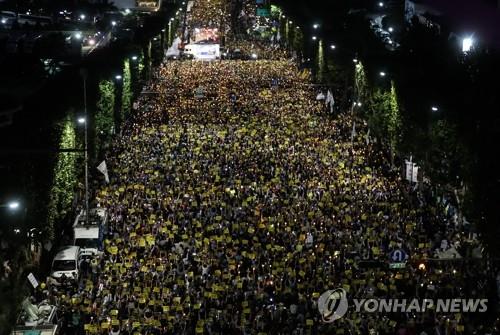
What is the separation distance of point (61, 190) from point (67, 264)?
16.3ft

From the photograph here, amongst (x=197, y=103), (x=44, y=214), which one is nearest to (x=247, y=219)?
(x=44, y=214)

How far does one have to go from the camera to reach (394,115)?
4081cm

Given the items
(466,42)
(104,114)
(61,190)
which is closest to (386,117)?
(104,114)

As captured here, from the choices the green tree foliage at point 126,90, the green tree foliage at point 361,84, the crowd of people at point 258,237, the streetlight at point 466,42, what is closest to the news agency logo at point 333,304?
the crowd of people at point 258,237

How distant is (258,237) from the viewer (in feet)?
88.6

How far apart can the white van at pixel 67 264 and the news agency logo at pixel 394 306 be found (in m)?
8.25

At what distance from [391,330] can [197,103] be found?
3996 cm

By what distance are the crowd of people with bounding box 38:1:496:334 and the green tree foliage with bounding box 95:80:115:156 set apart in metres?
0.92

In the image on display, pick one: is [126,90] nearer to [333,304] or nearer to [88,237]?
[88,237]

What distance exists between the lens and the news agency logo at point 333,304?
20.2 meters

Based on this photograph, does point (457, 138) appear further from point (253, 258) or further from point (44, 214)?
point (44, 214)

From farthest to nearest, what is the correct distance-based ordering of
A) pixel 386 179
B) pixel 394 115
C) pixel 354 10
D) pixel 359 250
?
pixel 354 10 → pixel 394 115 → pixel 386 179 → pixel 359 250

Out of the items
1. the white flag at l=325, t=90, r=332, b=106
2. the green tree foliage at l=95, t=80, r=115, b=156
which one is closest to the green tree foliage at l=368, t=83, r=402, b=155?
the white flag at l=325, t=90, r=332, b=106

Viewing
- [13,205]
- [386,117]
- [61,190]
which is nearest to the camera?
[13,205]
